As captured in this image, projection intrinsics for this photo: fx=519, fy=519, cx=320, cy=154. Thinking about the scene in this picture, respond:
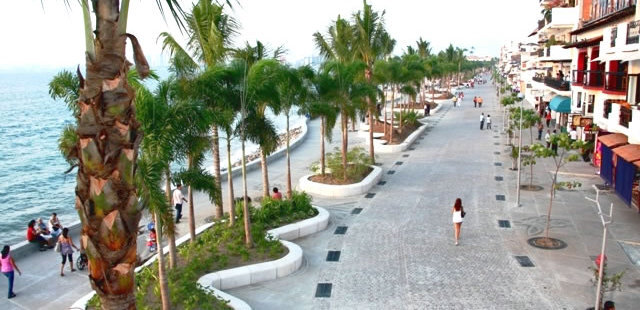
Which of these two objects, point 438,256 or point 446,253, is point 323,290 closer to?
point 438,256

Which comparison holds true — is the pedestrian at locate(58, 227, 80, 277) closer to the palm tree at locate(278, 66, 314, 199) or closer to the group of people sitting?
the group of people sitting

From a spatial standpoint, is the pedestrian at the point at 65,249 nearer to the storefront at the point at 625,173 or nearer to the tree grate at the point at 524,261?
the tree grate at the point at 524,261

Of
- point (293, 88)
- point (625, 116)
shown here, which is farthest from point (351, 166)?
point (625, 116)

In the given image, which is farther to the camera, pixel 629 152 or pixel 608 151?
pixel 608 151

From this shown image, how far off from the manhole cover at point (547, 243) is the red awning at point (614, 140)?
6.16 meters

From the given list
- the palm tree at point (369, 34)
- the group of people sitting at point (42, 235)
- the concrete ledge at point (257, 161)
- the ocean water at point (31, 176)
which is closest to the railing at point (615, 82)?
the palm tree at point (369, 34)

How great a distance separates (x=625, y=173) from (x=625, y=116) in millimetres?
1999

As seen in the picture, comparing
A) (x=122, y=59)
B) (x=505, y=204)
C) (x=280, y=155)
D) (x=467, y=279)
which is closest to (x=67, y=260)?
(x=467, y=279)

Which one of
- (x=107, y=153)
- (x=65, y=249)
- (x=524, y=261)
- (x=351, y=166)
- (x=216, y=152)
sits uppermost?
(x=107, y=153)

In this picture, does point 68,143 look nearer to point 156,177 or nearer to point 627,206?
point 156,177

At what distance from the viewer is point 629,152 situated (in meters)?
16.6

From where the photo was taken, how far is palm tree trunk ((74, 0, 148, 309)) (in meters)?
4.36

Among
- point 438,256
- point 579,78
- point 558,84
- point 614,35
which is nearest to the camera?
point 438,256

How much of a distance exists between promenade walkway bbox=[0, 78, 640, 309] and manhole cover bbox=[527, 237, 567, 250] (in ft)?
0.82
